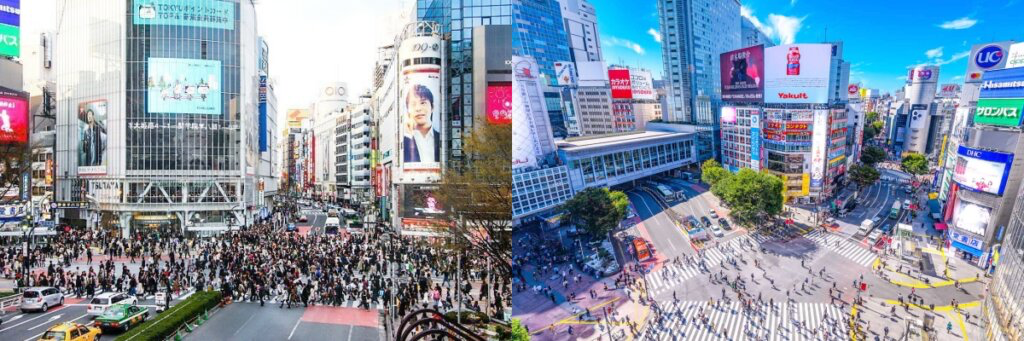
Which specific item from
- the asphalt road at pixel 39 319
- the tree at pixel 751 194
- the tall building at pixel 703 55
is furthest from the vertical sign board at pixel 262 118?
the tree at pixel 751 194

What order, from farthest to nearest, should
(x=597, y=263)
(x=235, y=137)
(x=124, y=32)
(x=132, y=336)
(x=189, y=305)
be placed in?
(x=235, y=137) → (x=124, y=32) → (x=189, y=305) → (x=132, y=336) → (x=597, y=263)

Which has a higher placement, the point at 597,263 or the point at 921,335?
the point at 597,263

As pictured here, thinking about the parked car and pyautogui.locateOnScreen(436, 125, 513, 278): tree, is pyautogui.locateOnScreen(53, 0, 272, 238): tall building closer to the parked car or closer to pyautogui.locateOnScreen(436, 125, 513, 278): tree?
pyautogui.locateOnScreen(436, 125, 513, 278): tree

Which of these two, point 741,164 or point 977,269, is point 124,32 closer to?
point 741,164

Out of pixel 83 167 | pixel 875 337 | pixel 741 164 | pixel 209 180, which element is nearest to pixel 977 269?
pixel 875 337

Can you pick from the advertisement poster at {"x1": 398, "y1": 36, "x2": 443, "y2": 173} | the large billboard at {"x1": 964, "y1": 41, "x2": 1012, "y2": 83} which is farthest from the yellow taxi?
the large billboard at {"x1": 964, "y1": 41, "x2": 1012, "y2": 83}

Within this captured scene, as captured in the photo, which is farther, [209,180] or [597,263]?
[209,180]

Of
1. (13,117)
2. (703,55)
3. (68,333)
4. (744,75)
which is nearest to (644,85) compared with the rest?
(703,55)
